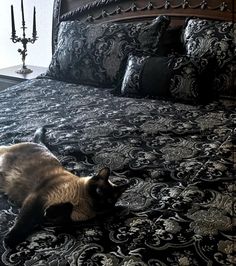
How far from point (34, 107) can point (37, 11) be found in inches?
65.0

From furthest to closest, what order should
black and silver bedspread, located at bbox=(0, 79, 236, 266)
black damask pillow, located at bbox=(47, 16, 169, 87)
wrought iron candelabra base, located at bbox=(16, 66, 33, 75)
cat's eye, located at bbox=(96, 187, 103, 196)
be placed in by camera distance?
wrought iron candelabra base, located at bbox=(16, 66, 33, 75)
black damask pillow, located at bbox=(47, 16, 169, 87)
cat's eye, located at bbox=(96, 187, 103, 196)
black and silver bedspread, located at bbox=(0, 79, 236, 266)

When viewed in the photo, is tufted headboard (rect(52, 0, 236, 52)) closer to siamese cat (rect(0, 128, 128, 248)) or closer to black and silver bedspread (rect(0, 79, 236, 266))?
black and silver bedspread (rect(0, 79, 236, 266))

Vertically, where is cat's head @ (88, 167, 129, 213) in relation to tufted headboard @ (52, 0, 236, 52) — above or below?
below

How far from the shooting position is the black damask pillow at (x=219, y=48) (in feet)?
7.11

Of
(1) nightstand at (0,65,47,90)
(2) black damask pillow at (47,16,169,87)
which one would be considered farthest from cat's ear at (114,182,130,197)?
(1) nightstand at (0,65,47,90)

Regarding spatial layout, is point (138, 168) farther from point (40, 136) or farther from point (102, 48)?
point (102, 48)

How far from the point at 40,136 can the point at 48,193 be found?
0.57 meters

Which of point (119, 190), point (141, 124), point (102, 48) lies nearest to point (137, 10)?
point (102, 48)

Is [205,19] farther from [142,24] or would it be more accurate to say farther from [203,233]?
[203,233]

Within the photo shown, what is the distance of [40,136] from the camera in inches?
61.2

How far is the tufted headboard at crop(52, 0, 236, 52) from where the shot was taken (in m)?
2.42

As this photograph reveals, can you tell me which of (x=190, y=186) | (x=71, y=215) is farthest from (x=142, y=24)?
(x=71, y=215)

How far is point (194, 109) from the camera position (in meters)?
1.98

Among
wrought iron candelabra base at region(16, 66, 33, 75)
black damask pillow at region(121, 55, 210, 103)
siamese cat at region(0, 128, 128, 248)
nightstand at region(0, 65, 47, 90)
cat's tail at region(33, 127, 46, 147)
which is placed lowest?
nightstand at region(0, 65, 47, 90)
